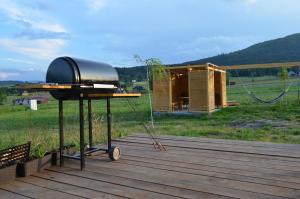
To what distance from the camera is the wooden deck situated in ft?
9.77

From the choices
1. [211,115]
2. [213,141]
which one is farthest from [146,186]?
[211,115]

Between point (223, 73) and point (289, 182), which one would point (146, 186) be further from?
point (223, 73)

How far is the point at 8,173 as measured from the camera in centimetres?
346

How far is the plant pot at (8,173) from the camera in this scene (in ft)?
11.1

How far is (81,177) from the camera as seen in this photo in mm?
3539

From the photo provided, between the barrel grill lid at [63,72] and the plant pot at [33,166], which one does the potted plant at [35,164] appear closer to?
the plant pot at [33,166]

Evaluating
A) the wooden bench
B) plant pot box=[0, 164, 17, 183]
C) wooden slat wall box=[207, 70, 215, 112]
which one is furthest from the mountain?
plant pot box=[0, 164, 17, 183]

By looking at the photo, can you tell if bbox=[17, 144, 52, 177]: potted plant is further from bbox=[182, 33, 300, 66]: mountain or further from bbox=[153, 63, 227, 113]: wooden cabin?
bbox=[182, 33, 300, 66]: mountain

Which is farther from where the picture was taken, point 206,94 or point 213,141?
point 206,94

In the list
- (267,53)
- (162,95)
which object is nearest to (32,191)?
(162,95)

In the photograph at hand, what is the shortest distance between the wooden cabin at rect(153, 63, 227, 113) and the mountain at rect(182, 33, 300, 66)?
66.2 meters

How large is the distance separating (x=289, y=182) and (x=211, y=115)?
1269 centimetres

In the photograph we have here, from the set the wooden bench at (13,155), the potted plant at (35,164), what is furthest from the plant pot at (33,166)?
the wooden bench at (13,155)

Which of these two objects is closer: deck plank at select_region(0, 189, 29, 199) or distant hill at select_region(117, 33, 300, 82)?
deck plank at select_region(0, 189, 29, 199)
